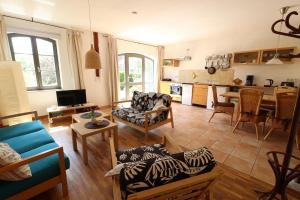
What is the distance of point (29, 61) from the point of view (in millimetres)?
3805

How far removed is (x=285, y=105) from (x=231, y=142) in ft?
3.64

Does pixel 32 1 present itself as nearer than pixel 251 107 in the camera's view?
Yes

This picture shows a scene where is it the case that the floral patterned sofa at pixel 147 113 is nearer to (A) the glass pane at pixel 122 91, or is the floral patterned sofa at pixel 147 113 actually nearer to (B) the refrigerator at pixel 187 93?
(A) the glass pane at pixel 122 91

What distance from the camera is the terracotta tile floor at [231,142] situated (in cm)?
207

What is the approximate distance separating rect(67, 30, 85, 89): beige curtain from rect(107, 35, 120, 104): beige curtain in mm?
952

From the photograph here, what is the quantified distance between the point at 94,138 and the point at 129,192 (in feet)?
7.47

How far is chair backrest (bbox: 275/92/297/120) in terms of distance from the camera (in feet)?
8.16

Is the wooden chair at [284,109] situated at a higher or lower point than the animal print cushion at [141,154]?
higher

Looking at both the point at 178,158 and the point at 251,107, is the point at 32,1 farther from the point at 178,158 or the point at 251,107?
the point at 251,107

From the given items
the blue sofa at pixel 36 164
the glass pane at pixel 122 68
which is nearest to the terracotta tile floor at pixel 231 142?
the blue sofa at pixel 36 164

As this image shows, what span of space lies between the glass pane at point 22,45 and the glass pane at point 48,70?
0.30m

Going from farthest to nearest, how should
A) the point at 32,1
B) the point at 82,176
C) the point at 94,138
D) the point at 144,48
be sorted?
the point at 144,48, the point at 94,138, the point at 32,1, the point at 82,176

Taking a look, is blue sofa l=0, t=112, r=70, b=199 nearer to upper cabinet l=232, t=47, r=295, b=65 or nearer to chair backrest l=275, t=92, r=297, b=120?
chair backrest l=275, t=92, r=297, b=120

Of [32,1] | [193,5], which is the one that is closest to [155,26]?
[193,5]
